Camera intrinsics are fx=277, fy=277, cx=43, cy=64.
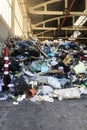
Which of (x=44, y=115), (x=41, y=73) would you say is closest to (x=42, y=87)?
(x=41, y=73)

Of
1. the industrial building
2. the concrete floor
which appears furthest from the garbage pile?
the concrete floor

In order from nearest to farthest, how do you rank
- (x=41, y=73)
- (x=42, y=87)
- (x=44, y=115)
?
(x=44, y=115)
(x=42, y=87)
(x=41, y=73)

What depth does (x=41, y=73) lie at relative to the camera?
272 inches

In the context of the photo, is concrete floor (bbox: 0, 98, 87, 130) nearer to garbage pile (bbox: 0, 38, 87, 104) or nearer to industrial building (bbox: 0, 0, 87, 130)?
industrial building (bbox: 0, 0, 87, 130)

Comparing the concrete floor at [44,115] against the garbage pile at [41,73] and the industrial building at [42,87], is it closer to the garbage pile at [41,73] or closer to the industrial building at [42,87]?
the industrial building at [42,87]

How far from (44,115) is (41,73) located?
9.36 feet

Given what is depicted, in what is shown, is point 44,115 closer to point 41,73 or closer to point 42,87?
point 42,87

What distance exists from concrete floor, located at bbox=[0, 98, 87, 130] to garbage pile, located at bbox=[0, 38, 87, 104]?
41cm

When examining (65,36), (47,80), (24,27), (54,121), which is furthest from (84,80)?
(65,36)

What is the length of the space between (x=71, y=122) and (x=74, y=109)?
871 mm

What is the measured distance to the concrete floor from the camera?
3499 mm

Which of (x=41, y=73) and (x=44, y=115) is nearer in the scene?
(x=44, y=115)

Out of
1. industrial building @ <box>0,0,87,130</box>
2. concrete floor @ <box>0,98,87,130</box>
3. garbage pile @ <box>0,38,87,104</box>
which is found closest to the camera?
concrete floor @ <box>0,98,87,130</box>

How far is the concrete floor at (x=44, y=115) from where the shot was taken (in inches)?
138
